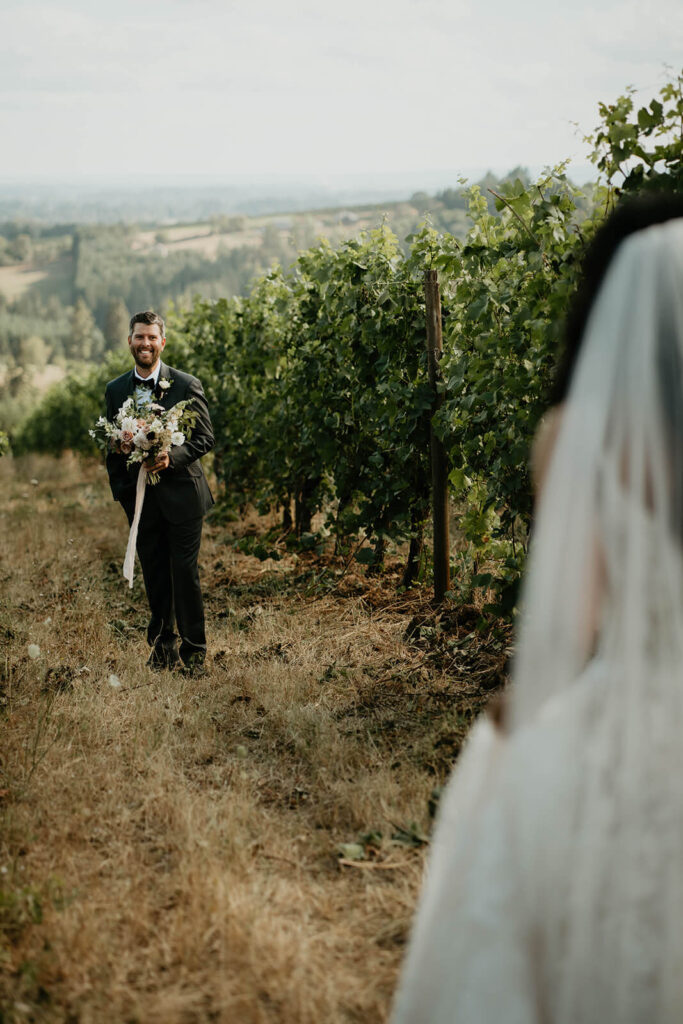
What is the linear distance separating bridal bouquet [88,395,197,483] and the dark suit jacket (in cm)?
9

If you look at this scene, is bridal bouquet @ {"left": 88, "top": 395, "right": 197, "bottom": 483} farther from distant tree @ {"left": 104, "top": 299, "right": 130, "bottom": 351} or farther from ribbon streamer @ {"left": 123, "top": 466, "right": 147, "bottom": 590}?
distant tree @ {"left": 104, "top": 299, "right": 130, "bottom": 351}

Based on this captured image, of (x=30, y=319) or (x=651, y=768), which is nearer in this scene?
(x=651, y=768)

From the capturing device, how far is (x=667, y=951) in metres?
1.50

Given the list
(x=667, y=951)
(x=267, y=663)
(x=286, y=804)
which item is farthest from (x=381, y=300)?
(x=667, y=951)

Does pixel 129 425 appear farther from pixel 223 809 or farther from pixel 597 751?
pixel 597 751

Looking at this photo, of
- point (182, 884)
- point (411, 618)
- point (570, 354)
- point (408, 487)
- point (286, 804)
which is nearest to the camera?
point (570, 354)

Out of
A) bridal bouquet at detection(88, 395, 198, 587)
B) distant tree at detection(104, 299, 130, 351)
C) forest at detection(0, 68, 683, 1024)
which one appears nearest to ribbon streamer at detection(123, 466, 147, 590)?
bridal bouquet at detection(88, 395, 198, 587)

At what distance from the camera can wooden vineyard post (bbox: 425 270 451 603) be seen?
5461 millimetres

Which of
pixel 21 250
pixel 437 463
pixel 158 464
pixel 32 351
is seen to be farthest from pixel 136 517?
pixel 21 250

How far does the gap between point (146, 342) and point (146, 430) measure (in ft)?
1.85

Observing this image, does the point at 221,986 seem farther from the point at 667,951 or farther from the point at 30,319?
the point at 30,319

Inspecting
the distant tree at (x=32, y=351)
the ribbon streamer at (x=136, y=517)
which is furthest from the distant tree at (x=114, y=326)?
the ribbon streamer at (x=136, y=517)

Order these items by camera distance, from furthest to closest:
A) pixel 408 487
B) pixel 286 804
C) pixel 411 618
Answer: pixel 408 487 → pixel 411 618 → pixel 286 804

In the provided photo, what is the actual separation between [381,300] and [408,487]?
53.5 inches
